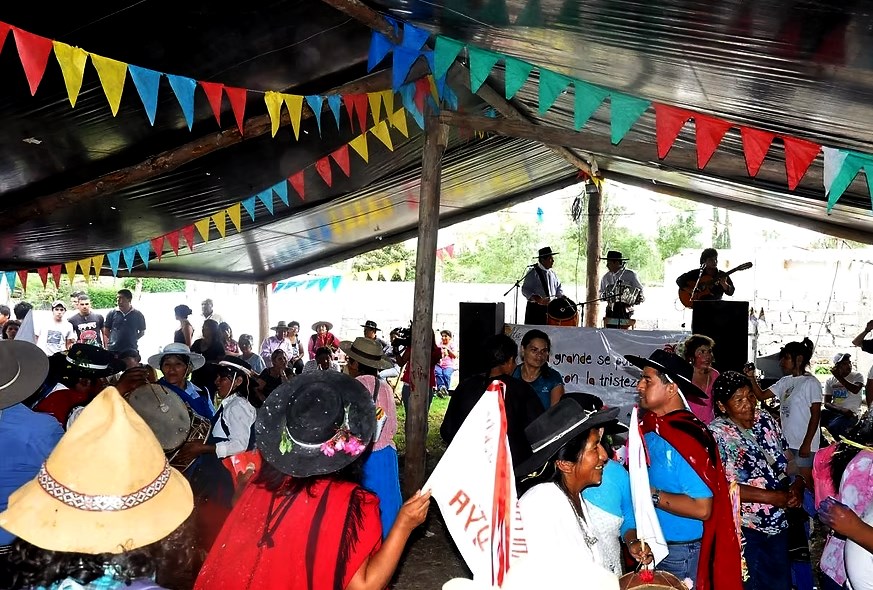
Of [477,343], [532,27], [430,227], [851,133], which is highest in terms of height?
[532,27]

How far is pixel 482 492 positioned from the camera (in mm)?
2018

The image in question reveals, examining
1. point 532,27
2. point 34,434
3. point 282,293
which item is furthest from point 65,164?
point 282,293

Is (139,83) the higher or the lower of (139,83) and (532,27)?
the lower

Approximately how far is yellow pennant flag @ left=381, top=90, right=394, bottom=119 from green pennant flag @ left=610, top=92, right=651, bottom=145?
6.72ft

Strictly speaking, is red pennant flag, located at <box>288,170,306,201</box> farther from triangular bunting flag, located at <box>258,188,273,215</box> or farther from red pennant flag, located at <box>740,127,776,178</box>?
red pennant flag, located at <box>740,127,776,178</box>

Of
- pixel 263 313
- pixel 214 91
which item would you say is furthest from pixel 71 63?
pixel 263 313

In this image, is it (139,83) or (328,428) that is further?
(139,83)

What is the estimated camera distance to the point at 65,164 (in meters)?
5.43

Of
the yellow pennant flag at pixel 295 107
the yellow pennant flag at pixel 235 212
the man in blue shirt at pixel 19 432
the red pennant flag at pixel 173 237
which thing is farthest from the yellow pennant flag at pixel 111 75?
Result: the red pennant flag at pixel 173 237

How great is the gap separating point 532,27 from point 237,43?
1688 millimetres

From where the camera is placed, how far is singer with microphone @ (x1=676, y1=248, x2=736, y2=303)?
29.2ft

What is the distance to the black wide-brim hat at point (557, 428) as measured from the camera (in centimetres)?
243

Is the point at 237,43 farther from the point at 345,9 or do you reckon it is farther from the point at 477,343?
the point at 477,343

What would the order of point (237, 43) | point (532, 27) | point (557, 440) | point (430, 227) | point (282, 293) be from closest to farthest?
point (557, 440)
point (532, 27)
point (237, 43)
point (430, 227)
point (282, 293)
